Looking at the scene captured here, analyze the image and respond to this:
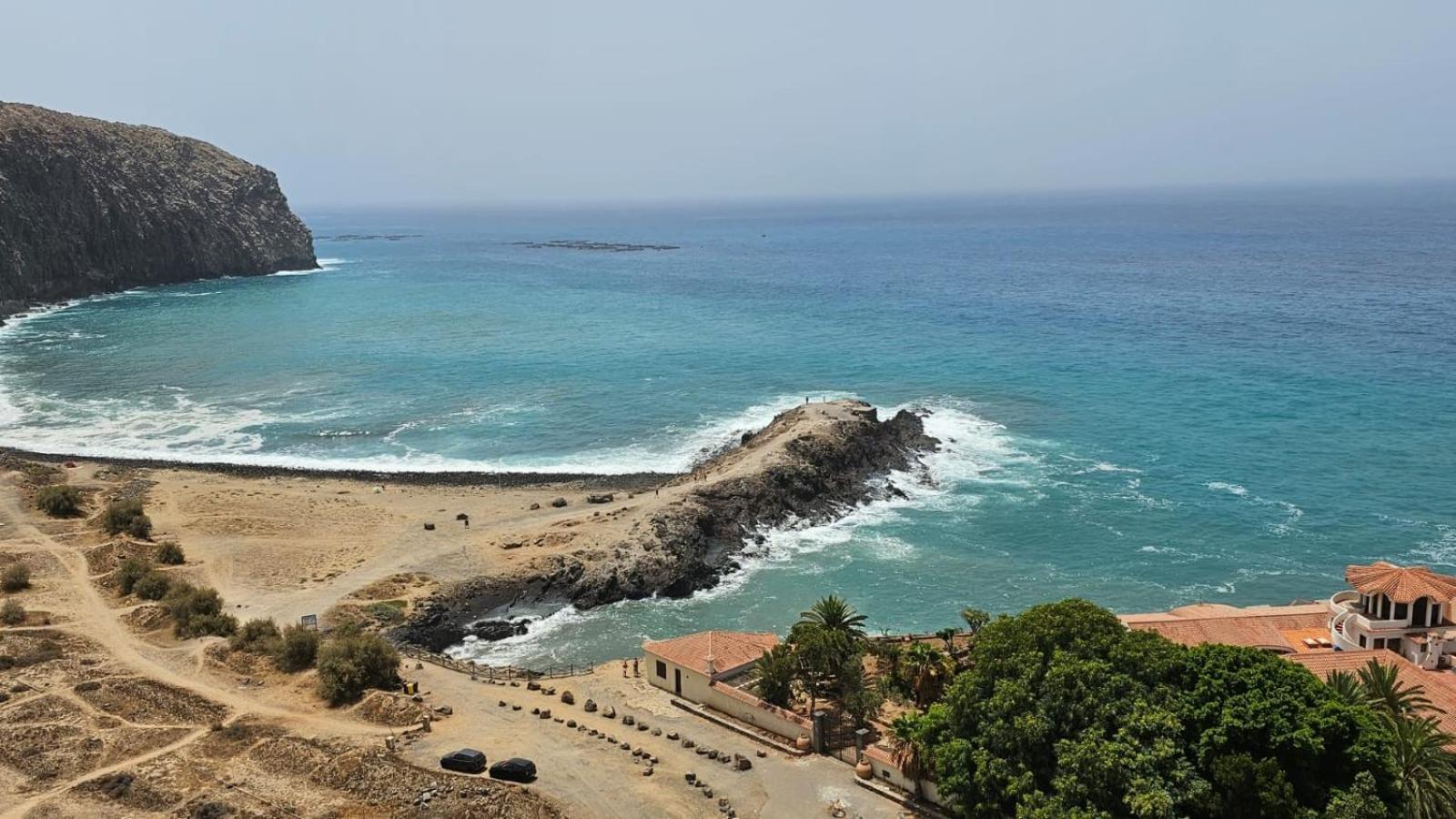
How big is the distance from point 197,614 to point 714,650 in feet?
80.0

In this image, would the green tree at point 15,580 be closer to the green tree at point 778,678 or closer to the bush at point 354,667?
the bush at point 354,667

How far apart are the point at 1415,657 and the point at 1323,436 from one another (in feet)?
145

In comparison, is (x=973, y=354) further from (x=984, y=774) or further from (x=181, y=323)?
(x=181, y=323)

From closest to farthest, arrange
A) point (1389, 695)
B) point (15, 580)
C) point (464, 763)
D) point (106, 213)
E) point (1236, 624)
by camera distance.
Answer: point (1389, 695)
point (464, 763)
point (1236, 624)
point (15, 580)
point (106, 213)

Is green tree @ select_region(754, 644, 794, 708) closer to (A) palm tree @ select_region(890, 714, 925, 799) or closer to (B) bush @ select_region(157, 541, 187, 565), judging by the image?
(A) palm tree @ select_region(890, 714, 925, 799)

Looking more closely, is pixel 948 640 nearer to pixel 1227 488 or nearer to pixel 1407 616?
pixel 1407 616

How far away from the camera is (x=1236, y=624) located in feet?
143

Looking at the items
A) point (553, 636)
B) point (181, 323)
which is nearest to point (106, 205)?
point (181, 323)

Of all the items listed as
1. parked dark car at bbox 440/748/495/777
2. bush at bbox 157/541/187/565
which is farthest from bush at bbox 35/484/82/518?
parked dark car at bbox 440/748/495/777

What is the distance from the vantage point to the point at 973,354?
374 ft

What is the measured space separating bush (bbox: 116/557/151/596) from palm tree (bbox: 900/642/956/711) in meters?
38.2

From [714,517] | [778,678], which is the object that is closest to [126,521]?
[714,517]

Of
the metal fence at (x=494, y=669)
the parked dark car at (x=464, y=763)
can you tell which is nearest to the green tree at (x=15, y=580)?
the metal fence at (x=494, y=669)

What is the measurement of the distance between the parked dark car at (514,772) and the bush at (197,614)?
64.2 ft
